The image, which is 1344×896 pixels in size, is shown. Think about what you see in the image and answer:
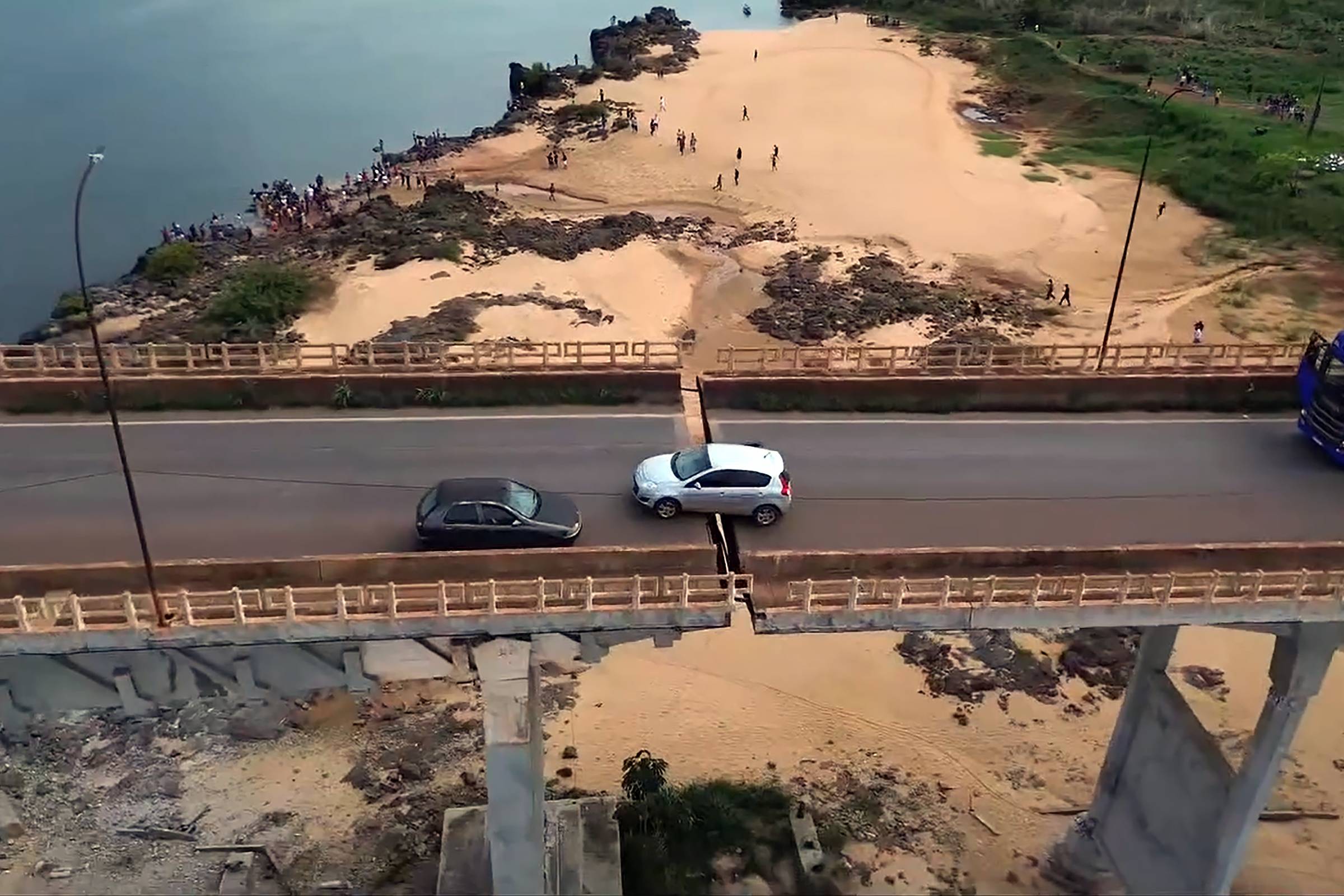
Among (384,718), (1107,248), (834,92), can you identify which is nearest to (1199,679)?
(384,718)

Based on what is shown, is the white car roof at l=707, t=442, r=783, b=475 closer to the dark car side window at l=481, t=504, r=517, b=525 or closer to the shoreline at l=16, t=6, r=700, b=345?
the dark car side window at l=481, t=504, r=517, b=525

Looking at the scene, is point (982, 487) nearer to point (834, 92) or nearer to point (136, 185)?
point (136, 185)

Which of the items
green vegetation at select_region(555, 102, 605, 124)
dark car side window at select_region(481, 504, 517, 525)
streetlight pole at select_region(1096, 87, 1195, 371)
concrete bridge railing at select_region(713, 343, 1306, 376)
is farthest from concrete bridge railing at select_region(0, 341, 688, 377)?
green vegetation at select_region(555, 102, 605, 124)

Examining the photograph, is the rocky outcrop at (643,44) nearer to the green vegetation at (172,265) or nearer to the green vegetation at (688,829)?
the green vegetation at (172,265)

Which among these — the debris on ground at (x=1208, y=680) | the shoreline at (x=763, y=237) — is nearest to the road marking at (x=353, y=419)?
the debris on ground at (x=1208, y=680)

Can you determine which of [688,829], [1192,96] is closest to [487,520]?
[688,829]

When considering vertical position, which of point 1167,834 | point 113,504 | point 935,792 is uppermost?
point 113,504
